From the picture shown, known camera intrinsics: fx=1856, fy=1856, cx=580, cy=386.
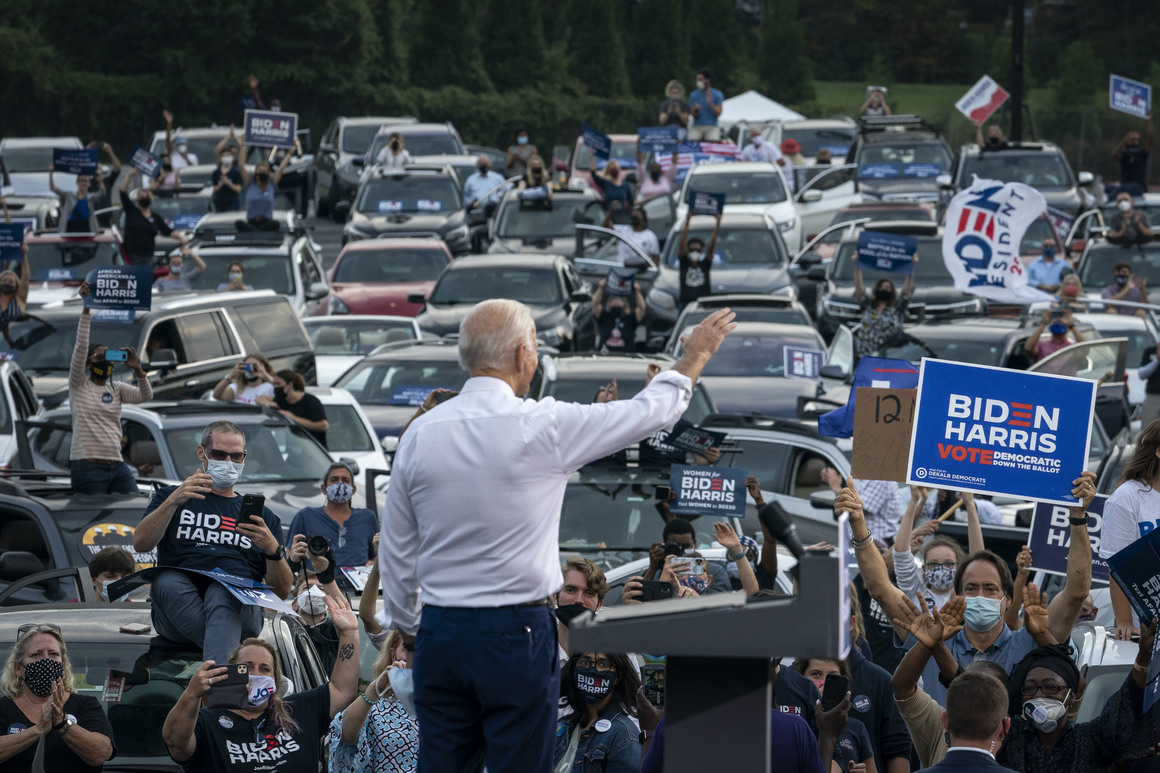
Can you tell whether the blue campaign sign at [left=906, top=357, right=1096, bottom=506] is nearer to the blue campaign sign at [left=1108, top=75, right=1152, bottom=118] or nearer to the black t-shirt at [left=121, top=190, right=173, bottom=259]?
the black t-shirt at [left=121, top=190, right=173, bottom=259]

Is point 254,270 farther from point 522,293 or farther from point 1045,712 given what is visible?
point 1045,712

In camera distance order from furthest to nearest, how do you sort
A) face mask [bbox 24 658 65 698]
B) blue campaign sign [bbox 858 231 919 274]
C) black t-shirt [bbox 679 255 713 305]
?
black t-shirt [bbox 679 255 713 305] → blue campaign sign [bbox 858 231 919 274] → face mask [bbox 24 658 65 698]

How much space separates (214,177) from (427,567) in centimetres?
2516

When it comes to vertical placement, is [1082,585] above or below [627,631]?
below

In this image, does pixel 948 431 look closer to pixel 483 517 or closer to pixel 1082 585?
pixel 1082 585

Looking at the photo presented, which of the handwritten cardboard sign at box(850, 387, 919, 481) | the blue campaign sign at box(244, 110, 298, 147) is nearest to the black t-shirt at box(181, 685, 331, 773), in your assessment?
the handwritten cardboard sign at box(850, 387, 919, 481)

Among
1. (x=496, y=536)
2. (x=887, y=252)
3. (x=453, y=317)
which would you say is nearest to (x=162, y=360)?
(x=453, y=317)

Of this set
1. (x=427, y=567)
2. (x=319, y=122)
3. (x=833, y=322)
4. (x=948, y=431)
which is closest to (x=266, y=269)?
(x=833, y=322)

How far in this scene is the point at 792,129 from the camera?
3766cm

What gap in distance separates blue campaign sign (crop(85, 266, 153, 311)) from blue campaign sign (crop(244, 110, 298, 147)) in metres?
14.2

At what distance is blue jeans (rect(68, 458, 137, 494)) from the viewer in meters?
12.0

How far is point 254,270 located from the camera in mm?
22641

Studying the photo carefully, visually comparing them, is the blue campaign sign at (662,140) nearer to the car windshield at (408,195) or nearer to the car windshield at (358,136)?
the car windshield at (408,195)

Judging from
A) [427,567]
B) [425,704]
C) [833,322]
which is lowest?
[833,322]
